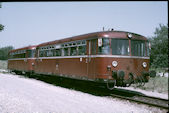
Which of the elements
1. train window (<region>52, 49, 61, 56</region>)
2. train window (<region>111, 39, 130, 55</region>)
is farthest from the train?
train window (<region>52, 49, 61, 56</region>)

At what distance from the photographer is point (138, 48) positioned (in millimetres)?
10336

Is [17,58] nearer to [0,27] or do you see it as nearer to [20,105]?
[0,27]

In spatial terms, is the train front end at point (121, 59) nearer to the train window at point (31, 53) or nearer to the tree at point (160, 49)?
the train window at point (31, 53)

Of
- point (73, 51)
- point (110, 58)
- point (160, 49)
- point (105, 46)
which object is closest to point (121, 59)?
point (110, 58)

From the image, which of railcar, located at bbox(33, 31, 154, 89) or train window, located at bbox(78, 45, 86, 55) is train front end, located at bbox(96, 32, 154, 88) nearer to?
railcar, located at bbox(33, 31, 154, 89)

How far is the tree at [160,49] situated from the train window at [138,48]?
35718 mm

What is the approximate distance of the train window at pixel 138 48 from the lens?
1009 centimetres

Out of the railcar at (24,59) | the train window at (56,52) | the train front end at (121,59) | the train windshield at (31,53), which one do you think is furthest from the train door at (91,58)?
the train windshield at (31,53)

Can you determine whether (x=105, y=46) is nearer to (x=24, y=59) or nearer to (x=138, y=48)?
(x=138, y=48)

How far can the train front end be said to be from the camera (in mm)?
9406

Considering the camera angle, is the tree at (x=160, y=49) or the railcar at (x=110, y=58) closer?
the railcar at (x=110, y=58)

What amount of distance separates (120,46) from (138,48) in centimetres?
115

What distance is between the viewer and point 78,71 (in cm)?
1122

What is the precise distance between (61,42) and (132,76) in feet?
18.3
